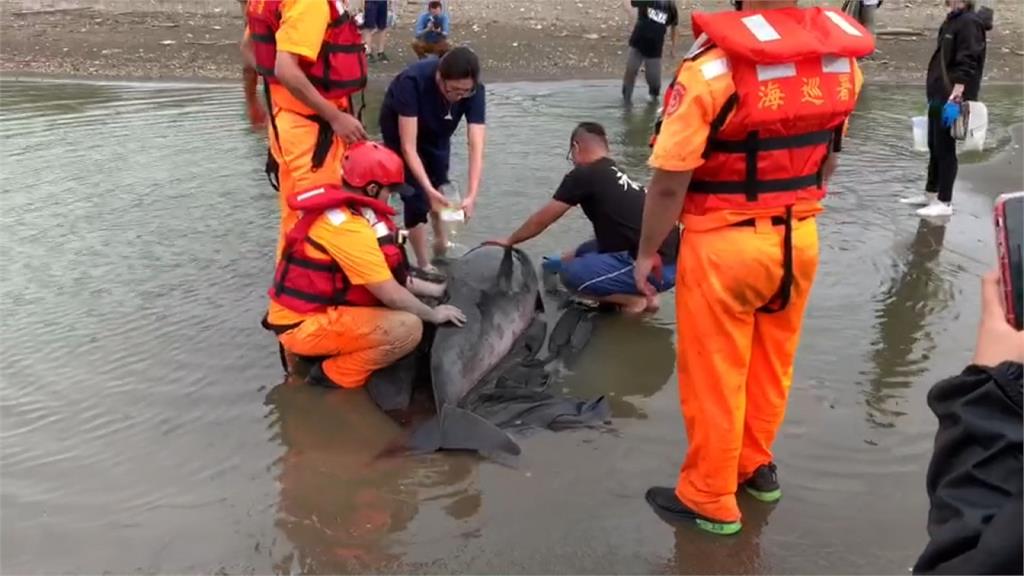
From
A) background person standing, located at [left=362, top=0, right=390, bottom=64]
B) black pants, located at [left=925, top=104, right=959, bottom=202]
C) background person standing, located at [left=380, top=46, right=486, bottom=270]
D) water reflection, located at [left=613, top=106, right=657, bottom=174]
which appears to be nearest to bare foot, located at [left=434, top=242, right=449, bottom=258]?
background person standing, located at [left=380, top=46, right=486, bottom=270]

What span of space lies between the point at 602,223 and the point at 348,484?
251 centimetres

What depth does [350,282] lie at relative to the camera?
474 centimetres

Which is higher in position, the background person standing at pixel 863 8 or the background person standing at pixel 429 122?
the background person standing at pixel 863 8

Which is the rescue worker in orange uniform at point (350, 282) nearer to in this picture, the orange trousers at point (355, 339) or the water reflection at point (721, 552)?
the orange trousers at point (355, 339)

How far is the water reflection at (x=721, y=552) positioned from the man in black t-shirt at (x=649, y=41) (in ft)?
31.3

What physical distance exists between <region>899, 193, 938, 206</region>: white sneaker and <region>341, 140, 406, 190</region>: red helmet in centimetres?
507

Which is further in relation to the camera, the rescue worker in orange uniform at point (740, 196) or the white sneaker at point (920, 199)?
the white sneaker at point (920, 199)

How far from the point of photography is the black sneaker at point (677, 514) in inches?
145

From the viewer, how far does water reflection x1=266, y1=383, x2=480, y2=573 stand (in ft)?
11.9

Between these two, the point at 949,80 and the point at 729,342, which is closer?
Result: the point at 729,342

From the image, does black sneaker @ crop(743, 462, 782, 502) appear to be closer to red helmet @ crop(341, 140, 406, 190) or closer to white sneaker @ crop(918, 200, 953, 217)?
red helmet @ crop(341, 140, 406, 190)

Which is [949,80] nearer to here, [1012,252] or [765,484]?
[765,484]

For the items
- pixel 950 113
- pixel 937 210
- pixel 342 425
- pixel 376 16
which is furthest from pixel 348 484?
pixel 376 16

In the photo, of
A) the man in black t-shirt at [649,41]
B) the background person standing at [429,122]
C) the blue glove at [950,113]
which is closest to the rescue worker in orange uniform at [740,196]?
the background person standing at [429,122]
